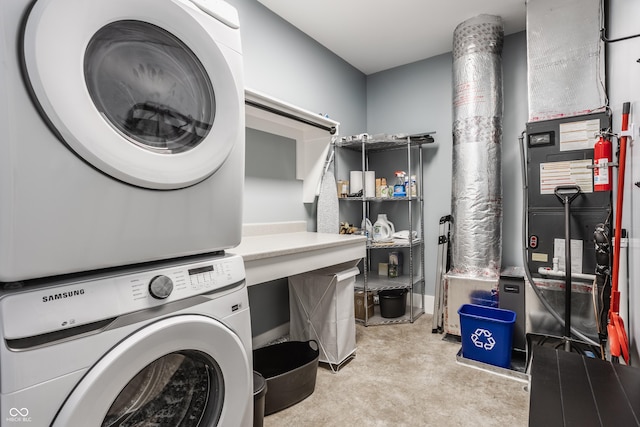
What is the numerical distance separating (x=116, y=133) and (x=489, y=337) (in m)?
2.25

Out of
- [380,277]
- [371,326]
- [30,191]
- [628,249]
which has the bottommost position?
[371,326]

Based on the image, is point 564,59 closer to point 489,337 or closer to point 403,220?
point 403,220

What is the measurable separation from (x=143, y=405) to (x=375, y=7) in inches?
105

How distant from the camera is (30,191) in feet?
2.12

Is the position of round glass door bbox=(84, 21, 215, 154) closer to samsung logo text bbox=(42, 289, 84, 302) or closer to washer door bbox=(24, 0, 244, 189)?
washer door bbox=(24, 0, 244, 189)

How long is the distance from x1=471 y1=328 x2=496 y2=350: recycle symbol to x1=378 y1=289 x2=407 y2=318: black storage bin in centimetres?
86

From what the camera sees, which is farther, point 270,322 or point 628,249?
point 270,322

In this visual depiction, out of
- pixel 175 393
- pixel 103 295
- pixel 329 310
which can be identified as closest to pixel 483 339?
pixel 329 310

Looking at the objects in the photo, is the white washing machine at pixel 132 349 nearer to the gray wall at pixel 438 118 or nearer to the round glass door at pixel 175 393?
the round glass door at pixel 175 393

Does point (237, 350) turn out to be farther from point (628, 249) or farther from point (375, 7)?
point (375, 7)

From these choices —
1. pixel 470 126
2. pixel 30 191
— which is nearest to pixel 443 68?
pixel 470 126

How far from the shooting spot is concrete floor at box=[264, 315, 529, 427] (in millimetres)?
1557

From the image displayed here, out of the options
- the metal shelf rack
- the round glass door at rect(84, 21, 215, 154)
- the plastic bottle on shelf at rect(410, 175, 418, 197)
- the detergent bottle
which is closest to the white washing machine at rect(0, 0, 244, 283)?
the round glass door at rect(84, 21, 215, 154)

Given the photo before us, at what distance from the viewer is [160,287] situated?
2.72ft
